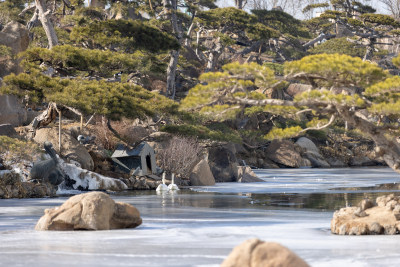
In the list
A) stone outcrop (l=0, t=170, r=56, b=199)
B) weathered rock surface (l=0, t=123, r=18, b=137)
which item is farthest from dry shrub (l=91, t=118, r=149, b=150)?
stone outcrop (l=0, t=170, r=56, b=199)

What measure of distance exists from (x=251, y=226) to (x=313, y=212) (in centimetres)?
283

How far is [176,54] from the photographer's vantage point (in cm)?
3447

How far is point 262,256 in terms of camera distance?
183 inches

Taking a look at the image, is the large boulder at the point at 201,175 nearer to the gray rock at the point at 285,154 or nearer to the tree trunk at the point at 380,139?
the tree trunk at the point at 380,139

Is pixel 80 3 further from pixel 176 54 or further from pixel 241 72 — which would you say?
pixel 241 72

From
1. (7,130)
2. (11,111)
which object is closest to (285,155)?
(11,111)

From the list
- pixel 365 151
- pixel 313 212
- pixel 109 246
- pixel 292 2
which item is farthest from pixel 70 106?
pixel 292 2

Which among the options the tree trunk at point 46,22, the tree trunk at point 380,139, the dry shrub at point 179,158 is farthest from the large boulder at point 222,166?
the tree trunk at point 380,139

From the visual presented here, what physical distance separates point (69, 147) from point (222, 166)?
7.09 metres

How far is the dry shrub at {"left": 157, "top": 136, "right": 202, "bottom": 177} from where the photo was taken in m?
23.4

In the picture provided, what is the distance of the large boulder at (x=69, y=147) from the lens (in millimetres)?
20625

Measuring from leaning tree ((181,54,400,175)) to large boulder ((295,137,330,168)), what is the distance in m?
28.9

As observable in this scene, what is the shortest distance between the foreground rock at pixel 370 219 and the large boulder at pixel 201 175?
12.8 m

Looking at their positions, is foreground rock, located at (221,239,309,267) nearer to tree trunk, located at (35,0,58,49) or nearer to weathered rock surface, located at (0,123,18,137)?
weathered rock surface, located at (0,123,18,137)
